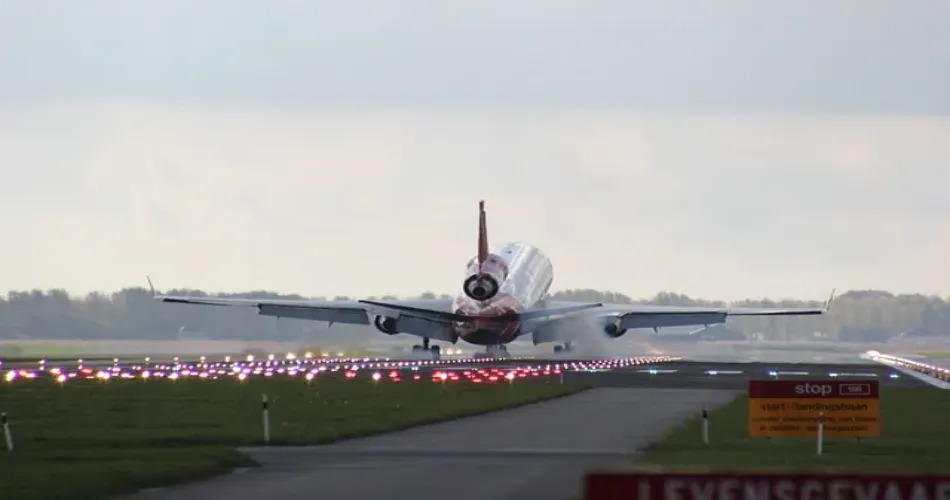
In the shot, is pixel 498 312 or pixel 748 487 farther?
pixel 498 312

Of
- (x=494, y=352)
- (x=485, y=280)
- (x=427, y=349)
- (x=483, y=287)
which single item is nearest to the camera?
(x=483, y=287)

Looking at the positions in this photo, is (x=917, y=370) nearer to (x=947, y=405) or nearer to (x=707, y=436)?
(x=947, y=405)

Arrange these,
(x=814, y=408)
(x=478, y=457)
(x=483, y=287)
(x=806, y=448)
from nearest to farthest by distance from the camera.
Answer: (x=478, y=457)
(x=806, y=448)
(x=814, y=408)
(x=483, y=287)

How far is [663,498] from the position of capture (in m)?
16.9

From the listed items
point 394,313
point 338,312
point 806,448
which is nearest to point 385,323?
point 394,313

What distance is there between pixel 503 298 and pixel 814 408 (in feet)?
236

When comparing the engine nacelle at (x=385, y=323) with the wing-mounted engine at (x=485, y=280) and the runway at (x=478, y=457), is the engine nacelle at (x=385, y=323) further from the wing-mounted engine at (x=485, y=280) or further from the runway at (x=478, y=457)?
the runway at (x=478, y=457)

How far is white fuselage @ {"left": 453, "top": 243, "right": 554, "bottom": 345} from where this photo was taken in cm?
11619

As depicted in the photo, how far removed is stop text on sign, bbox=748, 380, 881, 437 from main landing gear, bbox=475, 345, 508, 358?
90.4m

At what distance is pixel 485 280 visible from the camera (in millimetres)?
116000

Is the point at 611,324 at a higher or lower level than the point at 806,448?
higher

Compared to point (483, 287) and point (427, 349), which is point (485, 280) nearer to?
point (483, 287)

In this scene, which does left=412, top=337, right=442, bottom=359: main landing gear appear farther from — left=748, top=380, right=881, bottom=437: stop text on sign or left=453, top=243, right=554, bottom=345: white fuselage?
left=748, top=380, right=881, bottom=437: stop text on sign

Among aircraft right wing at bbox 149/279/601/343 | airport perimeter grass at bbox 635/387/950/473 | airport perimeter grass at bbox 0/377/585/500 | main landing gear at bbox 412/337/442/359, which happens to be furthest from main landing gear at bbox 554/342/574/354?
airport perimeter grass at bbox 635/387/950/473
